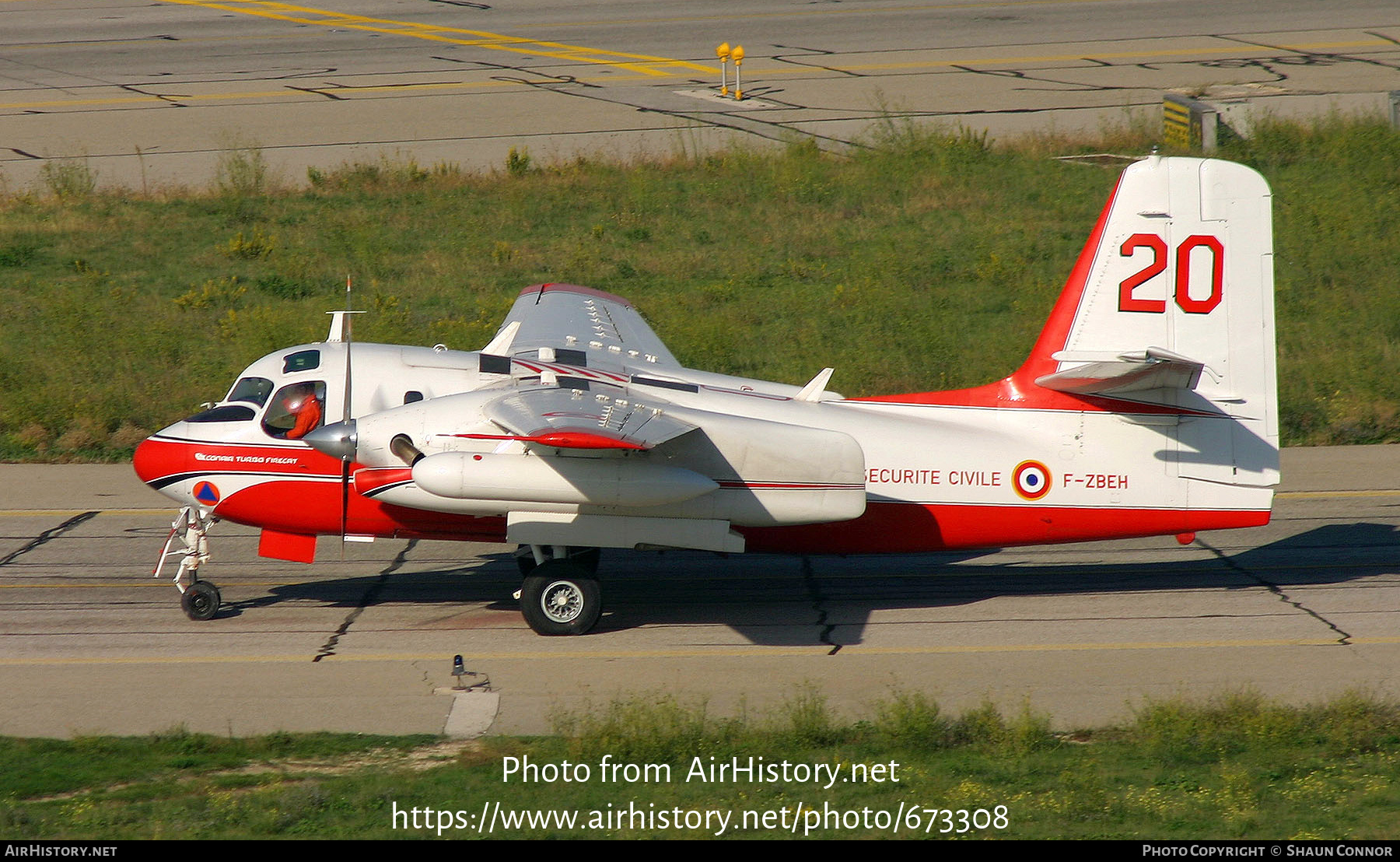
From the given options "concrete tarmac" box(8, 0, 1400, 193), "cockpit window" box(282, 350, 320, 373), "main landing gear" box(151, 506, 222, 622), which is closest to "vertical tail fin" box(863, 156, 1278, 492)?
"cockpit window" box(282, 350, 320, 373)

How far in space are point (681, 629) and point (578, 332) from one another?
185 inches

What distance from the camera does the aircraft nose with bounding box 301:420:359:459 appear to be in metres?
A: 13.5

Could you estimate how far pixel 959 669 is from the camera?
13.4 meters

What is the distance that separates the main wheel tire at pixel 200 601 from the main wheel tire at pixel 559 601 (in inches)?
144

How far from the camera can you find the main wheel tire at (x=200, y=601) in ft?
48.7

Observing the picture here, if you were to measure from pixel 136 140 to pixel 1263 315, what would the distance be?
1241 inches

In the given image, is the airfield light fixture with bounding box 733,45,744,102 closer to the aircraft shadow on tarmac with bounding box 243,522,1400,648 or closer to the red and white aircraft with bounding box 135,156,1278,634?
the aircraft shadow on tarmac with bounding box 243,522,1400,648

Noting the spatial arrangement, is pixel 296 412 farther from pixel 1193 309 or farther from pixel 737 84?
pixel 737 84

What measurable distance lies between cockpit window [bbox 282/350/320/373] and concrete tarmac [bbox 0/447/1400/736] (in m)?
2.92

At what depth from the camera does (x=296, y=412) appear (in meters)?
14.8

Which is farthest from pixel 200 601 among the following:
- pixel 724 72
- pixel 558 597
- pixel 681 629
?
pixel 724 72

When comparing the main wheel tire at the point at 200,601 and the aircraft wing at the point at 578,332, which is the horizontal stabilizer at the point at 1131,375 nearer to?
the aircraft wing at the point at 578,332
